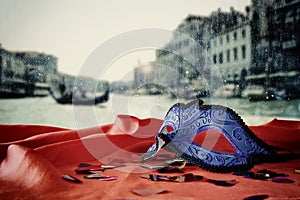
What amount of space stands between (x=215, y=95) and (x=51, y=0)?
2.67 feet

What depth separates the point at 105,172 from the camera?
74 cm

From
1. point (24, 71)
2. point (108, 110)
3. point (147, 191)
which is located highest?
point (24, 71)

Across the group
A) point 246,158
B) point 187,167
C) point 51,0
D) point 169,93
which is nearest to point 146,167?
point 187,167

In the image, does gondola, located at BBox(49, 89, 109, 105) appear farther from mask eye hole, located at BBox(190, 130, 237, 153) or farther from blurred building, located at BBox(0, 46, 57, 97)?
mask eye hole, located at BBox(190, 130, 237, 153)

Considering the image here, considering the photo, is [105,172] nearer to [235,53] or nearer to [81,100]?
[81,100]

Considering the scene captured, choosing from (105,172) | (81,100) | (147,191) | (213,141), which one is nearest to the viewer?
(147,191)

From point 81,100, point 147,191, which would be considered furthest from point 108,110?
point 147,191

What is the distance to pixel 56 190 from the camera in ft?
1.91

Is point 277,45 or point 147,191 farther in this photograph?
point 277,45

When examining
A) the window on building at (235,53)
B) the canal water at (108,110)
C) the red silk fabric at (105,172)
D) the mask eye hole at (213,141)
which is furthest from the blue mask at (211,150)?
the window on building at (235,53)

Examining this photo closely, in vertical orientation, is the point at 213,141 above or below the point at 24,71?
below

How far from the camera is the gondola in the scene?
1.43 metres

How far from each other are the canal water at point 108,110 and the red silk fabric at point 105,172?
0.35 meters

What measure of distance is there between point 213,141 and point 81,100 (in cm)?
65
